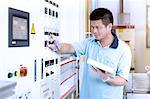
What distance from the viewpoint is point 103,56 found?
2215 mm

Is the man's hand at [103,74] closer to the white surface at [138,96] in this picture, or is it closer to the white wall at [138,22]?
the white surface at [138,96]

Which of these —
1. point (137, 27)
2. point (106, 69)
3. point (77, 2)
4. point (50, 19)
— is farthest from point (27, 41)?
point (137, 27)

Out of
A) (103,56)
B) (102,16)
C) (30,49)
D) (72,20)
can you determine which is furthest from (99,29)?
(72,20)

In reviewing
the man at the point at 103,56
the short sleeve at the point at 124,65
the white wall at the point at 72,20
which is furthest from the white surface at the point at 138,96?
the short sleeve at the point at 124,65

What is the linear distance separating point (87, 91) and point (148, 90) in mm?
1280

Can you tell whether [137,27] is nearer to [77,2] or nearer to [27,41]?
[77,2]

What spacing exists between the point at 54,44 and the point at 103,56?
389mm

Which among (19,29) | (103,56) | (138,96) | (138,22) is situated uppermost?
(138,22)

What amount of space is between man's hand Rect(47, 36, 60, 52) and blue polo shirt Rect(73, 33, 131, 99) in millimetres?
273

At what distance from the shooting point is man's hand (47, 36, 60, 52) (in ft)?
6.73

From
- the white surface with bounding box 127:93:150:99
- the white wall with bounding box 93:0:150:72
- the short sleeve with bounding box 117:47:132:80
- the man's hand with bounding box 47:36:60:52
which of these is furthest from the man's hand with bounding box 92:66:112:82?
the white wall with bounding box 93:0:150:72

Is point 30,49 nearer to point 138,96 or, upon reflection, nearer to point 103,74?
point 103,74

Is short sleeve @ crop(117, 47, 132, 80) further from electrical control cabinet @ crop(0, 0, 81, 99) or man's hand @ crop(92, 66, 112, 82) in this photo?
electrical control cabinet @ crop(0, 0, 81, 99)

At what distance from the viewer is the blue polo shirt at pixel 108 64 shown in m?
2.20
